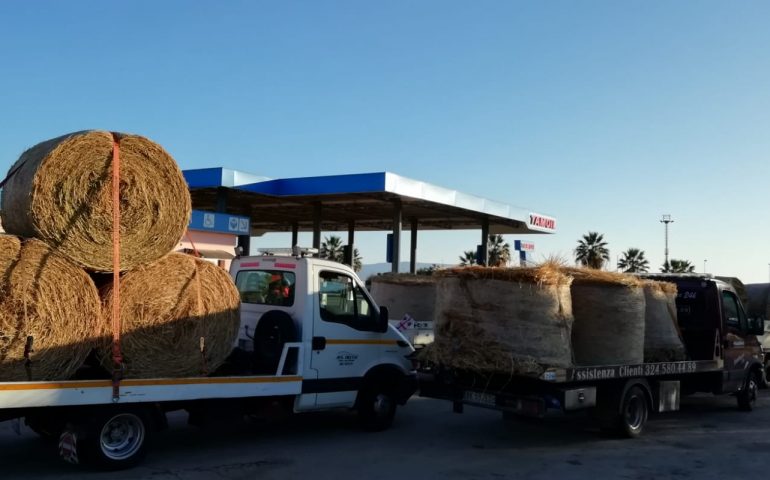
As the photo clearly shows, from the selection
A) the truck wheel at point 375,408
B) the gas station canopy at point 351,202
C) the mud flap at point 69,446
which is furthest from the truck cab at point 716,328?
the gas station canopy at point 351,202

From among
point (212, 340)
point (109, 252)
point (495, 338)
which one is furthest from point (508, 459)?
point (109, 252)

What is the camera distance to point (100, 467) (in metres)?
6.25

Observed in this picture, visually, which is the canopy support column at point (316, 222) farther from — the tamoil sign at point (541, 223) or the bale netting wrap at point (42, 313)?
the bale netting wrap at point (42, 313)

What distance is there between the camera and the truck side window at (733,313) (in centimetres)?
1071

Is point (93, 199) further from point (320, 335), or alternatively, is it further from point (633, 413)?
point (633, 413)

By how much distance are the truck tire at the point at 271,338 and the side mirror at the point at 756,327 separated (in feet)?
24.5

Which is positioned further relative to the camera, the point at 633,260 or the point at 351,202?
the point at 633,260

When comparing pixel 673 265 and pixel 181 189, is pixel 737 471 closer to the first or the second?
pixel 181 189

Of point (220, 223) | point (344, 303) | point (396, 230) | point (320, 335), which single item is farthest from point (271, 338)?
point (396, 230)

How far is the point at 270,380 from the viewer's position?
7.27 meters

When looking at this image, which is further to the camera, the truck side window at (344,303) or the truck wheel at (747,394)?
the truck wheel at (747,394)

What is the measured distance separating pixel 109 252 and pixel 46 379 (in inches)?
44.8

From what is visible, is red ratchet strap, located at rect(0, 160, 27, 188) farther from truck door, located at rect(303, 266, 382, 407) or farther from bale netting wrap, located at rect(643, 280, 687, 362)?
bale netting wrap, located at rect(643, 280, 687, 362)

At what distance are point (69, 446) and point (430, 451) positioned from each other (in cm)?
362
